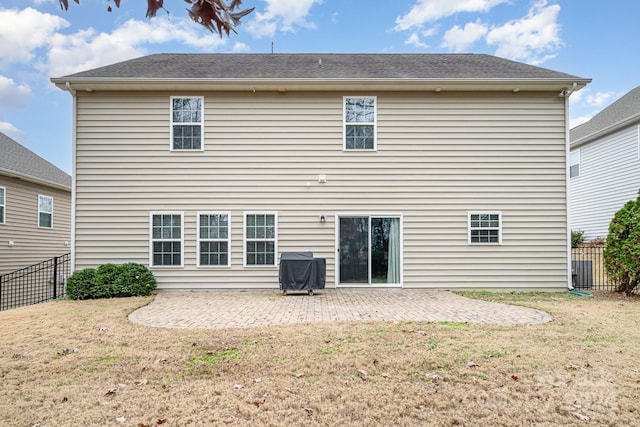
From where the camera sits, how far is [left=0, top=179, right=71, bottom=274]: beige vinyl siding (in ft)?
43.0

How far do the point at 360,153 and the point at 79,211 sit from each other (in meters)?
7.26

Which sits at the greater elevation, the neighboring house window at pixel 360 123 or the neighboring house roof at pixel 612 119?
the neighboring house roof at pixel 612 119

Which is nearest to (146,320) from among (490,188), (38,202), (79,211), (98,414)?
(98,414)

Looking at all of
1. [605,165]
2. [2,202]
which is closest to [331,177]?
[2,202]

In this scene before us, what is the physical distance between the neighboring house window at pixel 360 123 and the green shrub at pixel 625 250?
6.22m

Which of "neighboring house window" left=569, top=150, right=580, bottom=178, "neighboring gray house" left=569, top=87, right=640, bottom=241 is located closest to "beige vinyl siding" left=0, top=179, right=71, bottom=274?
"neighboring gray house" left=569, top=87, right=640, bottom=241

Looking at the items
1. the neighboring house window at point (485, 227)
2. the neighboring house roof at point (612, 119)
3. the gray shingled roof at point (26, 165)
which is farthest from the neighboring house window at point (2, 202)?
the neighboring house roof at point (612, 119)

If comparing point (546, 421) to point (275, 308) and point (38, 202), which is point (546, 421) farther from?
point (38, 202)

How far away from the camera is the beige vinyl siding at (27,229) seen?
1311 centimetres

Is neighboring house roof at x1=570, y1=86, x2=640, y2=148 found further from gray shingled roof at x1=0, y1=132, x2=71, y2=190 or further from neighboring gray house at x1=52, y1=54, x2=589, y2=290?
gray shingled roof at x1=0, y1=132, x2=71, y2=190

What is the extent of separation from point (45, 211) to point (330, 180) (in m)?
11.9

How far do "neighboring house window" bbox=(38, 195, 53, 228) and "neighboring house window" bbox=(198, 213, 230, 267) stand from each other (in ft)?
29.0

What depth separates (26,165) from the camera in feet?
47.9

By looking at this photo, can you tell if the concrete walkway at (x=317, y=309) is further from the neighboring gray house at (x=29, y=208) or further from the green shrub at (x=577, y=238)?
the green shrub at (x=577, y=238)
